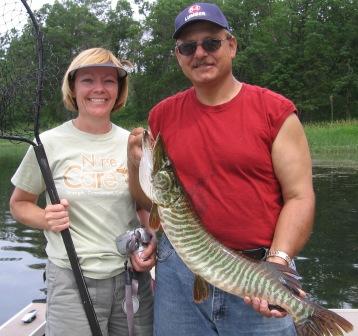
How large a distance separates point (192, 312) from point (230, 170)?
0.82m

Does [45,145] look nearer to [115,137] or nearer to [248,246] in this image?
[115,137]

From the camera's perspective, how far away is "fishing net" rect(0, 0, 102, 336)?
3170 mm

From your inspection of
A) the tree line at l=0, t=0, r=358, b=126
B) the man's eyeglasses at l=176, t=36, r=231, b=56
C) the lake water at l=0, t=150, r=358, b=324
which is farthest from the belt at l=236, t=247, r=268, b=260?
the tree line at l=0, t=0, r=358, b=126

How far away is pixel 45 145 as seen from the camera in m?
3.30

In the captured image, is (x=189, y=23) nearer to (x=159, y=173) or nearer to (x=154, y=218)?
(x=159, y=173)

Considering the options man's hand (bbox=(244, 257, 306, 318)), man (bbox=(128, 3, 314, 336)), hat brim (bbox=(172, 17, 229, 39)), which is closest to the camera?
man's hand (bbox=(244, 257, 306, 318))

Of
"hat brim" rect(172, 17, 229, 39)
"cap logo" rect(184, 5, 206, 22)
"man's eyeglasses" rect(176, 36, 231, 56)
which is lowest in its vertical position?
"man's eyeglasses" rect(176, 36, 231, 56)

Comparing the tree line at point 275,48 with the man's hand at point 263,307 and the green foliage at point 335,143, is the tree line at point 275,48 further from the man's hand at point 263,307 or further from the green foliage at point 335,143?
the man's hand at point 263,307

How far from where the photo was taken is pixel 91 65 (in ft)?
10.7

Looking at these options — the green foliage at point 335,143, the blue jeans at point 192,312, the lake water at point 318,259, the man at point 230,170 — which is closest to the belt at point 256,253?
the man at point 230,170

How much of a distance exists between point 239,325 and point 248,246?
426 mm

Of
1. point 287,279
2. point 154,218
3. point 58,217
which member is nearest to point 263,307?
point 287,279

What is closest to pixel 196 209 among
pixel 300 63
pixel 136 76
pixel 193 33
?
pixel 193 33

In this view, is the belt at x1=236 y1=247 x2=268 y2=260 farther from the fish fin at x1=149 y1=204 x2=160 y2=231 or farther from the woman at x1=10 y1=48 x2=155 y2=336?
the woman at x1=10 y1=48 x2=155 y2=336
